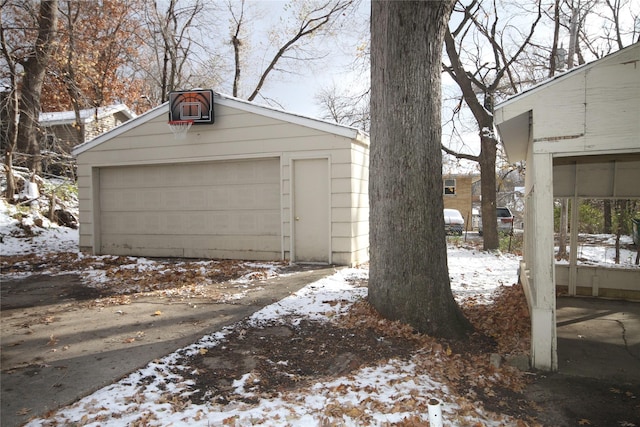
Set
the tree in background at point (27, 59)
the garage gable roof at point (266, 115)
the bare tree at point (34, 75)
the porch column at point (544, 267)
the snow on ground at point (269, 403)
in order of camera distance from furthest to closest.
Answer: the bare tree at point (34, 75)
the tree in background at point (27, 59)
the garage gable roof at point (266, 115)
the porch column at point (544, 267)
the snow on ground at point (269, 403)

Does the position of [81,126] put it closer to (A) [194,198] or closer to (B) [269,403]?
(A) [194,198]

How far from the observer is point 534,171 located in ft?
12.5

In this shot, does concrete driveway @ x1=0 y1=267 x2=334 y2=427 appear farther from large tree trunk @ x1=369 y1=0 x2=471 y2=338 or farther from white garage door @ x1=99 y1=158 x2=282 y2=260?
white garage door @ x1=99 y1=158 x2=282 y2=260

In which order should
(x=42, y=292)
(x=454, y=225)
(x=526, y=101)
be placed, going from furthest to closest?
(x=454, y=225) < (x=42, y=292) < (x=526, y=101)

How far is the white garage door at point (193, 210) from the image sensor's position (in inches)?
365

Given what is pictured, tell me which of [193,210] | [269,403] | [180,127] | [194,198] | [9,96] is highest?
[9,96]

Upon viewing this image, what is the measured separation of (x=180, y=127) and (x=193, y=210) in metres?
1.95

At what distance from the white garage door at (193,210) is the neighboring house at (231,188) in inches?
1.0

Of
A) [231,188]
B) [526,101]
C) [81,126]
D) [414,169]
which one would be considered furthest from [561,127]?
[81,126]

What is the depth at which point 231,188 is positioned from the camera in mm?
9523

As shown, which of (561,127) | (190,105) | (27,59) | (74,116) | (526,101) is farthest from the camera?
(74,116)

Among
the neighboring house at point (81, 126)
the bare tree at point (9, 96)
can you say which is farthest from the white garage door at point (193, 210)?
the neighboring house at point (81, 126)

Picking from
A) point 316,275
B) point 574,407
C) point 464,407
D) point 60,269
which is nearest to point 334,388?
point 464,407

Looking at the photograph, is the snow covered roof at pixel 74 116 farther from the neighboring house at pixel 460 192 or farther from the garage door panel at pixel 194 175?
the neighboring house at pixel 460 192
